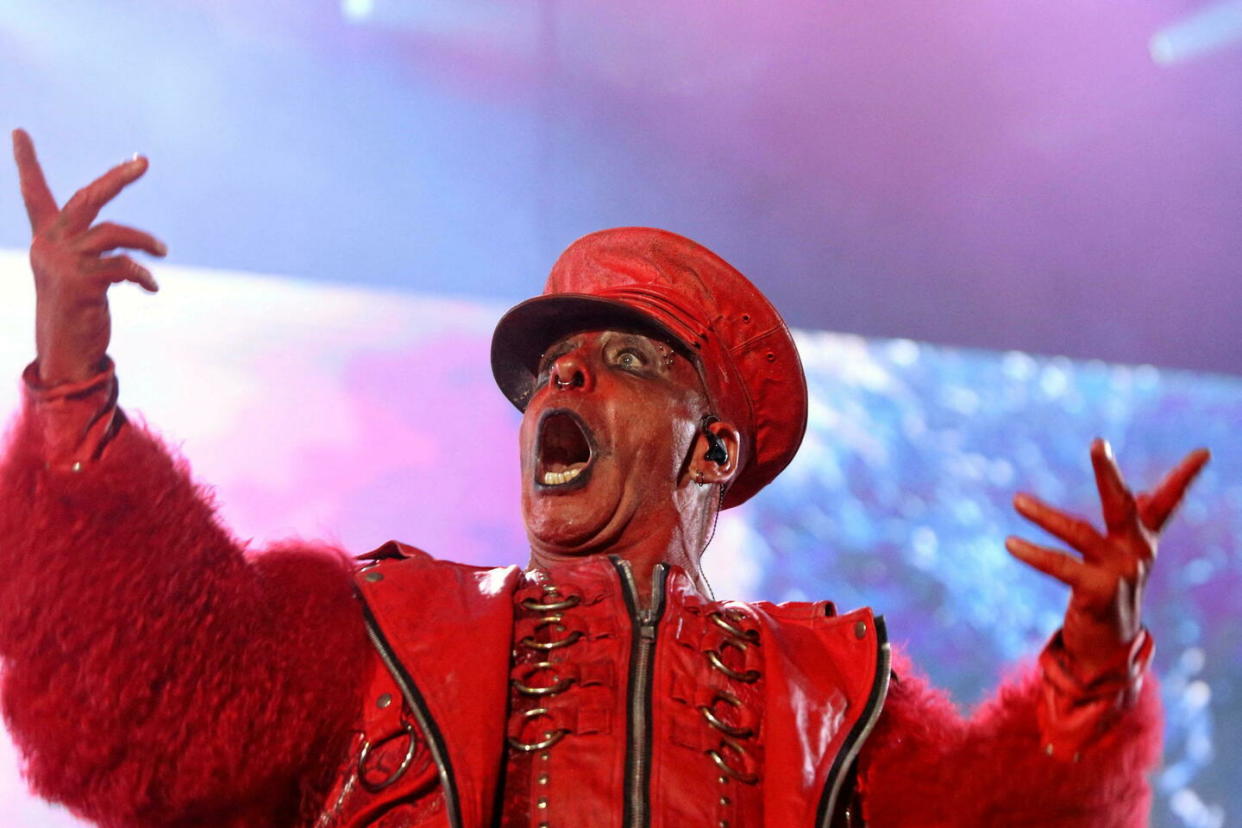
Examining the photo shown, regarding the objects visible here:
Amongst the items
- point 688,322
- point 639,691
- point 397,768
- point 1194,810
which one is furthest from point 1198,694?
point 397,768

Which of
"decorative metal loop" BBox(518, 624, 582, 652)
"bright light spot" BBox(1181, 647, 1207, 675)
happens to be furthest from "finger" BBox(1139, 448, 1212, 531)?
"bright light spot" BBox(1181, 647, 1207, 675)

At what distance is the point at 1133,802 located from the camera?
1.61m

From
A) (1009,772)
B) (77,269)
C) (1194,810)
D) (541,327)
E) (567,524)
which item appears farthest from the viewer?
(1194,810)

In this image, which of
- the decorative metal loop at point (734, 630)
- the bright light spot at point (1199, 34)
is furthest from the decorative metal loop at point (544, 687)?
the bright light spot at point (1199, 34)

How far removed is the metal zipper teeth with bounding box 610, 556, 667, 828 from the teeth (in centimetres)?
Answer: 15

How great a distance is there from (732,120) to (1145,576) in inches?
83.7

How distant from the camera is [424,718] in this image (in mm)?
1619

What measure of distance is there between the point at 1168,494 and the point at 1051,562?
17 centimetres

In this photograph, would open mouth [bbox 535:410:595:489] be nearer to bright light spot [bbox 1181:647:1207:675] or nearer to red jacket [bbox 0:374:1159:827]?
red jacket [bbox 0:374:1159:827]

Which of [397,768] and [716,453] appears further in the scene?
[716,453]

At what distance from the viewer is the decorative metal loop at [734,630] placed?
1.84 metres

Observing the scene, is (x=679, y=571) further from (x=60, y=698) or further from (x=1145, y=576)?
(x=60, y=698)

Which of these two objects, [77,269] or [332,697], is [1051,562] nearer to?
[332,697]

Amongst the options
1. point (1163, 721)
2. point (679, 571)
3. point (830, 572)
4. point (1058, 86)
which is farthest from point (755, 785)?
point (1058, 86)
